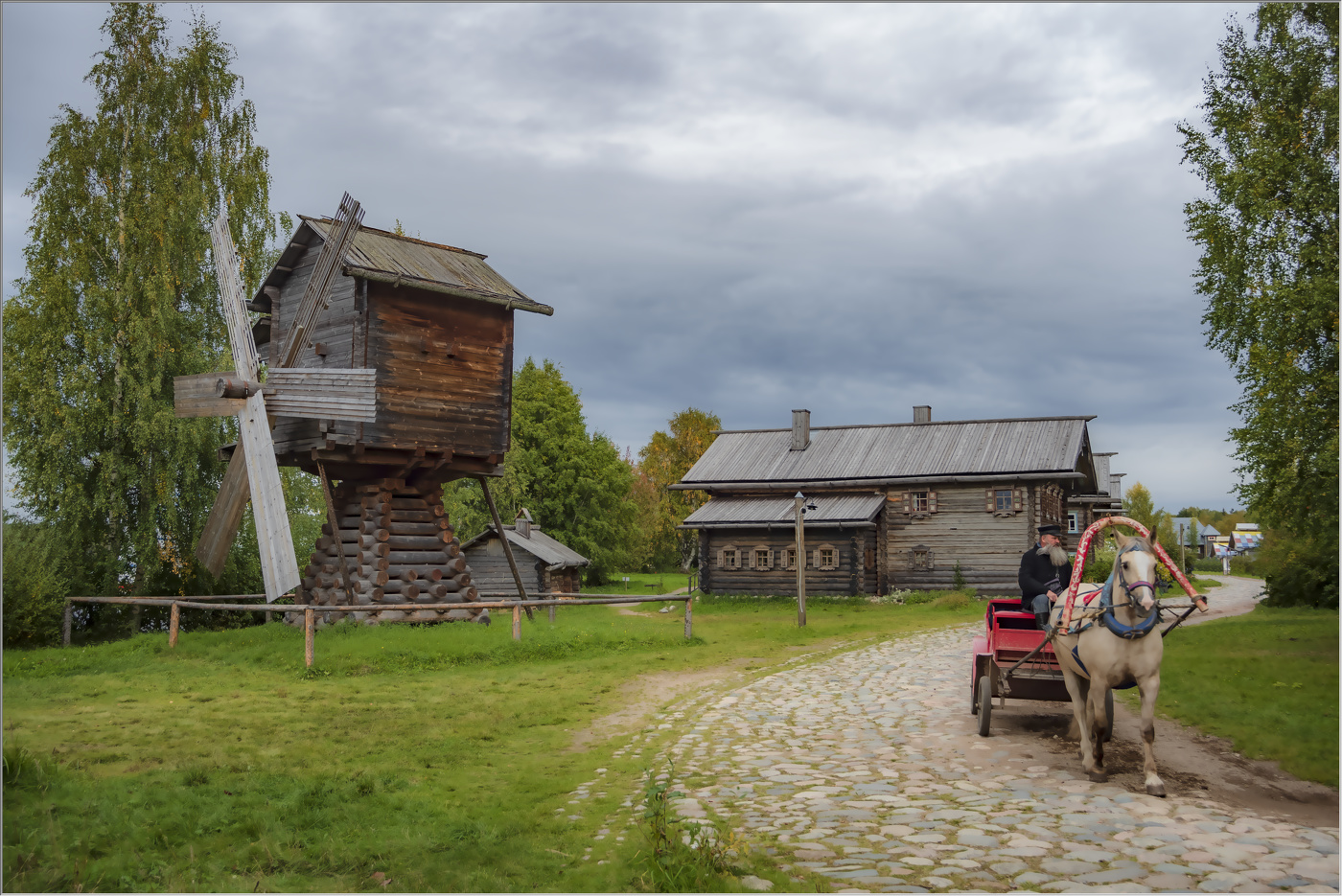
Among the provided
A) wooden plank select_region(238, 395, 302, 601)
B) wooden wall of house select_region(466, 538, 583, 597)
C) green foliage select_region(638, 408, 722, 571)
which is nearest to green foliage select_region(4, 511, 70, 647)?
wooden plank select_region(238, 395, 302, 601)

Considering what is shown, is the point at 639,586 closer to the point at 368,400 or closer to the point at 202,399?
the point at 202,399

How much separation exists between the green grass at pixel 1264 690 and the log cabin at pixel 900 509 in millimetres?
16266

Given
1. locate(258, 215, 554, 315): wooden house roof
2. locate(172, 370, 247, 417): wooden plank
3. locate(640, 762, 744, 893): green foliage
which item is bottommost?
locate(640, 762, 744, 893): green foliage

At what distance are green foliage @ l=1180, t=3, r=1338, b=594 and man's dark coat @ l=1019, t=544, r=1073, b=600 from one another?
6258mm

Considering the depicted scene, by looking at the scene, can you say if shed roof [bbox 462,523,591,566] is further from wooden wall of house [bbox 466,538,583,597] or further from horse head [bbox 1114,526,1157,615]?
horse head [bbox 1114,526,1157,615]

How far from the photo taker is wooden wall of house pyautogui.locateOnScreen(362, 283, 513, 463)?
62.5ft

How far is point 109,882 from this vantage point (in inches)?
241

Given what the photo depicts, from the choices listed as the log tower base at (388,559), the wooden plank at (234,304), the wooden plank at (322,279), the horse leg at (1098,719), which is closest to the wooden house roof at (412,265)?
the wooden plank at (322,279)

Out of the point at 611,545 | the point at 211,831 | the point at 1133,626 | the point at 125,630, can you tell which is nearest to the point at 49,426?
the point at 125,630

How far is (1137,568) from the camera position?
7.86 metres

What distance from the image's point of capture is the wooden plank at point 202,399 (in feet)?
63.3

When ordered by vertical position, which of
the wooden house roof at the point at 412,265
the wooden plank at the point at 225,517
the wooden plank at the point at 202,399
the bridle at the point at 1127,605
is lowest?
the bridle at the point at 1127,605

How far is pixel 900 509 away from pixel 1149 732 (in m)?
28.2

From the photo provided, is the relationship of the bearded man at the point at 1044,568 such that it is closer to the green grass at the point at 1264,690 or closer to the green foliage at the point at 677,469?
the green grass at the point at 1264,690
